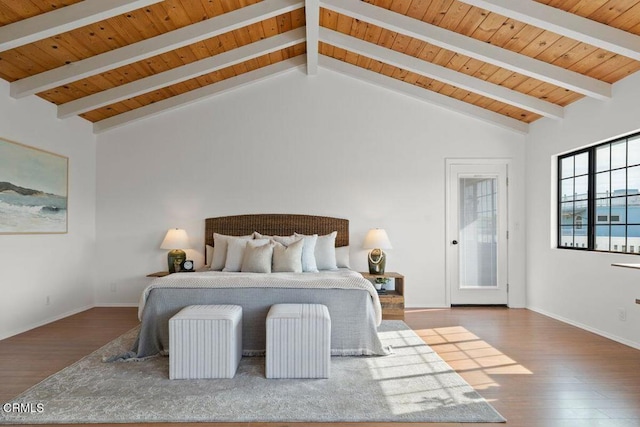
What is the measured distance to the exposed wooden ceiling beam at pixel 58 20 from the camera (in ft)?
11.0

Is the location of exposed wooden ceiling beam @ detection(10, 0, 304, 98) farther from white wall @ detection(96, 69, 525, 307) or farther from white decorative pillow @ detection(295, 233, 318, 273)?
white decorative pillow @ detection(295, 233, 318, 273)

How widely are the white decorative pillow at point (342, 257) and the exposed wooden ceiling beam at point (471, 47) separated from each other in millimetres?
2688

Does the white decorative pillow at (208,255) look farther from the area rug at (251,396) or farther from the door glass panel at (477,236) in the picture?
the door glass panel at (477,236)

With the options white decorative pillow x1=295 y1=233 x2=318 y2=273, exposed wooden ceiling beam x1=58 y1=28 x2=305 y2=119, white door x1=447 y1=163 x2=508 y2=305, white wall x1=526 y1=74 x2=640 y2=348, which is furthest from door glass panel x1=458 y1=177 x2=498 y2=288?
exposed wooden ceiling beam x1=58 y1=28 x2=305 y2=119

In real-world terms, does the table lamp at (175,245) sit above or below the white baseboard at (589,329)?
above

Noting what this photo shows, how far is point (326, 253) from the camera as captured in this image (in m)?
5.30

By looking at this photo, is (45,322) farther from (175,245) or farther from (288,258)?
(288,258)

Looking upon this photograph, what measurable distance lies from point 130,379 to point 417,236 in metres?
3.98

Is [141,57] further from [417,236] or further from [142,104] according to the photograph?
[417,236]

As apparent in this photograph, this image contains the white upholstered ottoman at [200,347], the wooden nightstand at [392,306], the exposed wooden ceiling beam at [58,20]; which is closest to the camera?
the white upholstered ottoman at [200,347]

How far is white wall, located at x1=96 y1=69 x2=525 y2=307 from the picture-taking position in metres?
5.84

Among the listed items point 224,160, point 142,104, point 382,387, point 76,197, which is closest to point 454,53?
point 224,160

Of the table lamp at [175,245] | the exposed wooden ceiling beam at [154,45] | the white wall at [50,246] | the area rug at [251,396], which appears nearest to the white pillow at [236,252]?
the table lamp at [175,245]

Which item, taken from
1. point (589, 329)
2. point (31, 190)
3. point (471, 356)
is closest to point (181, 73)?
point (31, 190)
